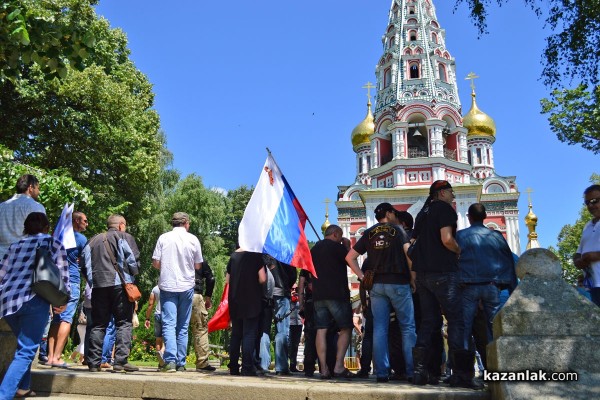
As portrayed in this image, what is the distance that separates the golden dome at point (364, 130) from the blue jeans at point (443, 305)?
1587 inches

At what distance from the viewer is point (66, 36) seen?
237 inches

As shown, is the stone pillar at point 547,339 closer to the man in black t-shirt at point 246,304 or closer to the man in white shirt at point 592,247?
the man in white shirt at point 592,247

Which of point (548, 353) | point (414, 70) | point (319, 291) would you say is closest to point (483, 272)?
point (548, 353)

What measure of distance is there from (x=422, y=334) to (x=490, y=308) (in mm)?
751

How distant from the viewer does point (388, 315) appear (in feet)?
19.4

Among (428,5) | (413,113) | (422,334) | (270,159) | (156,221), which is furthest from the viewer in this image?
(428,5)

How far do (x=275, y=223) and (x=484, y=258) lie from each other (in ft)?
7.65

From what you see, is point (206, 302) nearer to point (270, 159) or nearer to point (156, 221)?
point (270, 159)

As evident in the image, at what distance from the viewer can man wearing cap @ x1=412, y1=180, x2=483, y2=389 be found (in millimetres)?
5086

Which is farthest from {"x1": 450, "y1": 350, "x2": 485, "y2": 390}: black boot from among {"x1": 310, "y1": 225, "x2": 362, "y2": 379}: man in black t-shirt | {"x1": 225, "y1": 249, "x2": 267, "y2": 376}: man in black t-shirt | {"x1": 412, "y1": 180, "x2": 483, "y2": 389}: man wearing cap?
{"x1": 225, "y1": 249, "x2": 267, "y2": 376}: man in black t-shirt

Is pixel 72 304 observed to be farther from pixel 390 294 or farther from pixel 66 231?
pixel 390 294

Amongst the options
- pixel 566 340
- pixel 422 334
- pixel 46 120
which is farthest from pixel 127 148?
pixel 566 340

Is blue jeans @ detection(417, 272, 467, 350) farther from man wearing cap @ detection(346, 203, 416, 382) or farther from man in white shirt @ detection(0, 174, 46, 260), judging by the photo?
man in white shirt @ detection(0, 174, 46, 260)

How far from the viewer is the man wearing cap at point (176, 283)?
6531 mm
